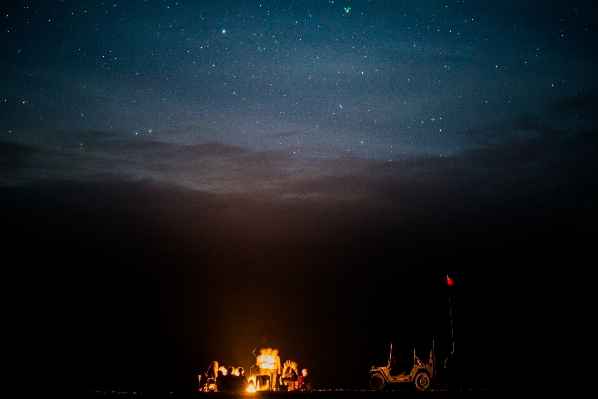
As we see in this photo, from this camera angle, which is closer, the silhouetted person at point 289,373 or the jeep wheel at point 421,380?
the jeep wheel at point 421,380

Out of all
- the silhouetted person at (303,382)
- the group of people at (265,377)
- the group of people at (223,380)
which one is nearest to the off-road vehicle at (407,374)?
the silhouetted person at (303,382)

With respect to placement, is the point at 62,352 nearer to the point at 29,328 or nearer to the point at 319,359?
the point at 29,328

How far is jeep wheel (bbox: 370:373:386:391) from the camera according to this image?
1007 inches

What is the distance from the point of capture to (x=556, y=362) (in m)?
33.4

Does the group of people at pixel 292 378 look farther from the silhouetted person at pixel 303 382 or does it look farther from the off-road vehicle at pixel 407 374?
the off-road vehicle at pixel 407 374

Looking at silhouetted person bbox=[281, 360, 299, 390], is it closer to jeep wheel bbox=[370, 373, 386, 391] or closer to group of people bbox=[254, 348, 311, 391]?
group of people bbox=[254, 348, 311, 391]

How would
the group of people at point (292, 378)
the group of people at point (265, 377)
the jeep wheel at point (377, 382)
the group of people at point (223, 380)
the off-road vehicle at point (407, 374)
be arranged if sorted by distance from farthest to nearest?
the group of people at point (292, 378), the jeep wheel at point (377, 382), the group of people at point (265, 377), the off-road vehicle at point (407, 374), the group of people at point (223, 380)

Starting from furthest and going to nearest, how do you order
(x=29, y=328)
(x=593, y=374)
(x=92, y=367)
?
1. (x=29, y=328)
2. (x=92, y=367)
3. (x=593, y=374)

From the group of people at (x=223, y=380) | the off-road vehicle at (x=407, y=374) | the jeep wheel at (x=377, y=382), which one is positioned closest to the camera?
the group of people at (x=223, y=380)

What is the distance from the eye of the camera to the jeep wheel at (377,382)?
25.6 meters

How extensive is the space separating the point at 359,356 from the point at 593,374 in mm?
18095

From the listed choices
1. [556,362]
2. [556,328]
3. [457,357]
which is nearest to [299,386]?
[457,357]

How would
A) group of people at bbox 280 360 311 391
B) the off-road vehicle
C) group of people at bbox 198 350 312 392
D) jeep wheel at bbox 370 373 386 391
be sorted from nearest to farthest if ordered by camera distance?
the off-road vehicle, group of people at bbox 198 350 312 392, jeep wheel at bbox 370 373 386 391, group of people at bbox 280 360 311 391

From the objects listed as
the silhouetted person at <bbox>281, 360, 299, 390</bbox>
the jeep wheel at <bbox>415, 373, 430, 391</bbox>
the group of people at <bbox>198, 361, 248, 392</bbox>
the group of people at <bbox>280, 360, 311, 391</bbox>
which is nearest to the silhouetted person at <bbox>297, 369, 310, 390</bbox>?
the group of people at <bbox>280, 360, 311, 391</bbox>
